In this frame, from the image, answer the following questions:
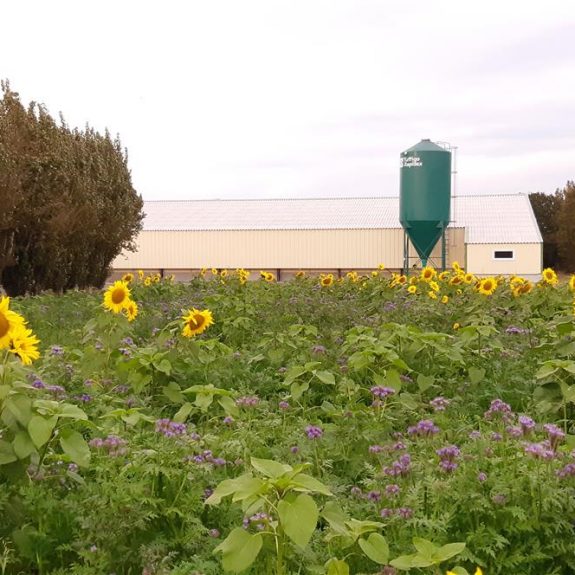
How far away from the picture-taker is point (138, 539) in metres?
3.19

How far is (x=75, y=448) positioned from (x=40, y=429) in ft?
0.76

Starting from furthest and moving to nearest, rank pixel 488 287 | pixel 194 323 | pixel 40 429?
pixel 488 287, pixel 194 323, pixel 40 429

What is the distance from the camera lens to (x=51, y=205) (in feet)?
56.5

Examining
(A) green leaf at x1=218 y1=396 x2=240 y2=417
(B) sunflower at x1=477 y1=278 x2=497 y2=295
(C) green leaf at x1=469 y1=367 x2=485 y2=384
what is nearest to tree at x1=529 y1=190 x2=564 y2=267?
(B) sunflower at x1=477 y1=278 x2=497 y2=295

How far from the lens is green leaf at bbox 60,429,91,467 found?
3170 millimetres

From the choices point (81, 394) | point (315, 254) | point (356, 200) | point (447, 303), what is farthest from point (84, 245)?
point (356, 200)

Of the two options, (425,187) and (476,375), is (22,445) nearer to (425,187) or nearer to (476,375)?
(476,375)

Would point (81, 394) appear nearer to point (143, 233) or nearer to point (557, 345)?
point (557, 345)

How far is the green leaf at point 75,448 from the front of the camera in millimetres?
3170

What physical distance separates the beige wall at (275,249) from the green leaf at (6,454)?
32.2 metres

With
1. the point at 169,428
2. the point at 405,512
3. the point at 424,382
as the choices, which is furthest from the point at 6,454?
the point at 424,382

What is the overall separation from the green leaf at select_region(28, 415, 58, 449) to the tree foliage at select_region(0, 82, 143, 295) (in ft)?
43.8

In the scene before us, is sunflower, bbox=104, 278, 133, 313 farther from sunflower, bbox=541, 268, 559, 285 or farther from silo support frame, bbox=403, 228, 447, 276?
silo support frame, bbox=403, 228, 447, 276

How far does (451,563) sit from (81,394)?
2860 mm
